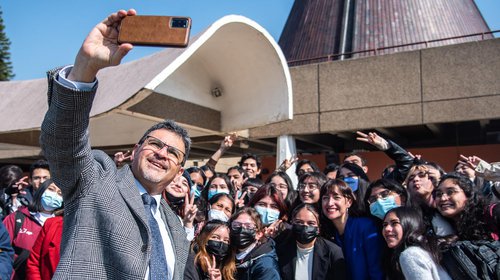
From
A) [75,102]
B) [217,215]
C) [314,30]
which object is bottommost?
[217,215]

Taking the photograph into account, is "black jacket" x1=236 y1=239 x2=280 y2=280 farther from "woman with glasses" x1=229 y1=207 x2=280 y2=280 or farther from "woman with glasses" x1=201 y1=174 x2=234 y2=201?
"woman with glasses" x1=201 y1=174 x2=234 y2=201

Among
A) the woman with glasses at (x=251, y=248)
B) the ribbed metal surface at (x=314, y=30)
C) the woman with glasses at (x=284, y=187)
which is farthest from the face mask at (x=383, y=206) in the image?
the ribbed metal surface at (x=314, y=30)

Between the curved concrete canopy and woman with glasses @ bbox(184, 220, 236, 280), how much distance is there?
19.2 ft

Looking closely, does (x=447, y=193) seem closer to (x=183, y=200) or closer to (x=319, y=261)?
(x=319, y=261)

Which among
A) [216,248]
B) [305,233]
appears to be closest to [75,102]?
[216,248]

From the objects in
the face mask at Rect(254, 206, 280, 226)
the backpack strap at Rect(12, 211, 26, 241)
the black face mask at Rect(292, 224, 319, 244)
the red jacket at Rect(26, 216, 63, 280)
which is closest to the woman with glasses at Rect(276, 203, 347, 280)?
the black face mask at Rect(292, 224, 319, 244)

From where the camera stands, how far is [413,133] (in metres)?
13.7

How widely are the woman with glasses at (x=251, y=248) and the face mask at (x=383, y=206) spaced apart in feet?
3.38

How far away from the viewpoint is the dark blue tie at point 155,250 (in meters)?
1.86

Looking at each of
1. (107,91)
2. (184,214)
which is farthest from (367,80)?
(184,214)

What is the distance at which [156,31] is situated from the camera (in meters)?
1.66

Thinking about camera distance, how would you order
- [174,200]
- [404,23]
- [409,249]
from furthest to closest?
[404,23] < [174,200] < [409,249]

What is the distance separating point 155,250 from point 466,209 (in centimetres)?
294

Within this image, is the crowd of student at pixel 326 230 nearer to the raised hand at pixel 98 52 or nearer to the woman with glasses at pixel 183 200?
the woman with glasses at pixel 183 200
